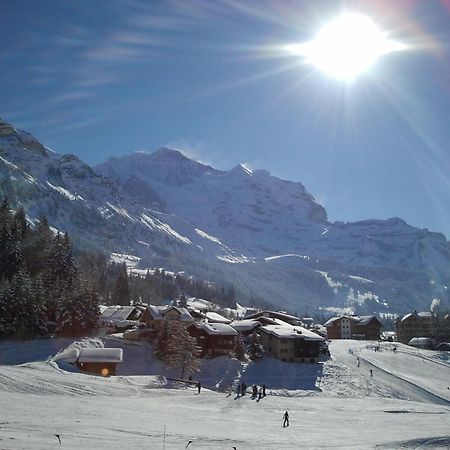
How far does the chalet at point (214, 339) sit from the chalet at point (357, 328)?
7766 cm

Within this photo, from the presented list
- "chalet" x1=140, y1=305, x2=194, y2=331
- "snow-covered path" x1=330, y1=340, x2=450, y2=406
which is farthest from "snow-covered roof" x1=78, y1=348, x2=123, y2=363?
"snow-covered path" x1=330, y1=340, x2=450, y2=406

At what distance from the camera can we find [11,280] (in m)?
72.2

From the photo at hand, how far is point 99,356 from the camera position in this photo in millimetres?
63875

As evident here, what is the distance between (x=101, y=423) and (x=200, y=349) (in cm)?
4854

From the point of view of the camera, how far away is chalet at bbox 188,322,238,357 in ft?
272

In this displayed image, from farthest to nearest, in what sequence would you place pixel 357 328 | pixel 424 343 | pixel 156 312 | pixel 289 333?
1. pixel 357 328
2. pixel 424 343
3. pixel 156 312
4. pixel 289 333

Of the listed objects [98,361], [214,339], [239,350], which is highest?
[214,339]

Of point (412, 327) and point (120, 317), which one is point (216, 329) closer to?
point (120, 317)

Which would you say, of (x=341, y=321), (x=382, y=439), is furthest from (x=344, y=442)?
(x=341, y=321)

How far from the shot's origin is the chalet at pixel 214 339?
8281cm

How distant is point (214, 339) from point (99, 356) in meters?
24.7

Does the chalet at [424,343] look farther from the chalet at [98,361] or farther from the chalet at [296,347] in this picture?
the chalet at [98,361]

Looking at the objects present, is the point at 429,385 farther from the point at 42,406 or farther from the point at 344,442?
the point at 42,406

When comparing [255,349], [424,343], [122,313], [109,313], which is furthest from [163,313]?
[424,343]
